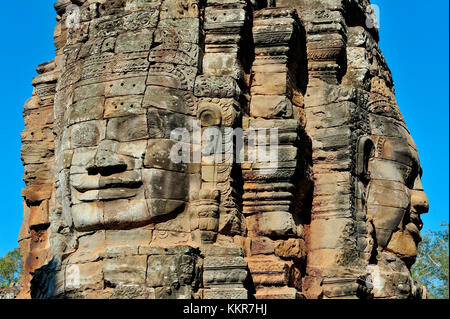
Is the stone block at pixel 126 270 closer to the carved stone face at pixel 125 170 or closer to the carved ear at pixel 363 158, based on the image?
the carved stone face at pixel 125 170

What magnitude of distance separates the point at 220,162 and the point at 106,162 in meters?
1.40

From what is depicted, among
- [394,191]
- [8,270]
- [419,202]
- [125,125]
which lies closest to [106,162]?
[125,125]

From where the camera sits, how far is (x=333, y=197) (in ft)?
42.9

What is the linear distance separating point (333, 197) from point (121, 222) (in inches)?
121

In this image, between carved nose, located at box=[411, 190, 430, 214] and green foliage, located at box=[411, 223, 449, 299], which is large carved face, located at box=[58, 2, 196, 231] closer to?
carved nose, located at box=[411, 190, 430, 214]

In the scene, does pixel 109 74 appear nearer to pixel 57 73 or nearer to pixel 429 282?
pixel 57 73

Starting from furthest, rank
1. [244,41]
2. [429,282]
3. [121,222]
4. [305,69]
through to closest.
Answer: [429,282]
[305,69]
[244,41]
[121,222]

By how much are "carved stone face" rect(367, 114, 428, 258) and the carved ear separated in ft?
0.62

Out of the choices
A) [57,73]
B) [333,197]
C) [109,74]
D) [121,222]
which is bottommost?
[121,222]

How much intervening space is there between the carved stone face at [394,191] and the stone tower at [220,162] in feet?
0.07

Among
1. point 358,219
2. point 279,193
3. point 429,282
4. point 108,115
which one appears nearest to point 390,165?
point 358,219

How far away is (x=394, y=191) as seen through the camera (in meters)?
13.7

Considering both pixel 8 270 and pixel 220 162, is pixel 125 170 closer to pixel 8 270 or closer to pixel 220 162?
pixel 220 162

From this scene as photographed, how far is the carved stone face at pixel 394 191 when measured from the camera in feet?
44.5
